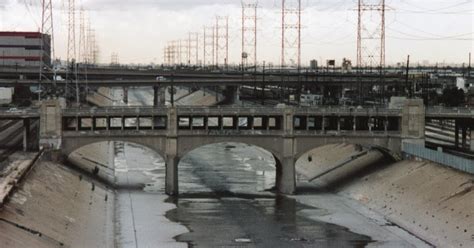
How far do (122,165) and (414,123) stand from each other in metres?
44.4

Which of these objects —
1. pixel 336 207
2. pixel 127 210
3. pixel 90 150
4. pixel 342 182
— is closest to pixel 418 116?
pixel 342 182

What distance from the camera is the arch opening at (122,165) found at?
109 meters

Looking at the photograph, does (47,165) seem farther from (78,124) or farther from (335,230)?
(335,230)

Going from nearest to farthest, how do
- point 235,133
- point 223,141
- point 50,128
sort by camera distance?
point 50,128, point 223,141, point 235,133

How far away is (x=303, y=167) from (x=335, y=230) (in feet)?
161

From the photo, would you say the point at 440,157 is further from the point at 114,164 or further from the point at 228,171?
the point at 114,164

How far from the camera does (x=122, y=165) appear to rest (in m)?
127

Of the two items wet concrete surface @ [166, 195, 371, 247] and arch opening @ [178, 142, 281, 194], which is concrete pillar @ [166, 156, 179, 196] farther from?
wet concrete surface @ [166, 195, 371, 247]

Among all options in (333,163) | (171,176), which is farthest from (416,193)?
(333,163)

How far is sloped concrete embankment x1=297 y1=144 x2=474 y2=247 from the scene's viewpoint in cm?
7531

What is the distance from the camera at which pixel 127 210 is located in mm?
89625

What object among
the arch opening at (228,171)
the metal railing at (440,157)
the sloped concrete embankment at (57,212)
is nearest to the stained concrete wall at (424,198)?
the metal railing at (440,157)

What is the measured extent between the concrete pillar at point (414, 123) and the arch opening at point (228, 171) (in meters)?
17.1

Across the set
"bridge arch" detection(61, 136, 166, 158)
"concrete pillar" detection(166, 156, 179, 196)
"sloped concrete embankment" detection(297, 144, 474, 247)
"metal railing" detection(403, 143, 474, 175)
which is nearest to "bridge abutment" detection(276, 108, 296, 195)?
"sloped concrete embankment" detection(297, 144, 474, 247)
